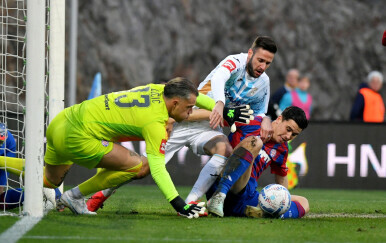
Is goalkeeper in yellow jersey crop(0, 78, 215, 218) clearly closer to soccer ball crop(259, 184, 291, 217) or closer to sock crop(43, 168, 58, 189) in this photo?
sock crop(43, 168, 58, 189)

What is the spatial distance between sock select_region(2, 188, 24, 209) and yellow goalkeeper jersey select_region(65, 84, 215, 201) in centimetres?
97

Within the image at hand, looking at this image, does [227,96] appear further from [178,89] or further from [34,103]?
[34,103]

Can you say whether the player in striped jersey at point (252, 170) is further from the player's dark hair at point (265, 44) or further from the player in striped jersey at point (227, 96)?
the player's dark hair at point (265, 44)

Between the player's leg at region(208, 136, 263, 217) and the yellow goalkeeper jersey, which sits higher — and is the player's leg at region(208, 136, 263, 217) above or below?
below

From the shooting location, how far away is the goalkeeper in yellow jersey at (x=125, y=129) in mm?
6465

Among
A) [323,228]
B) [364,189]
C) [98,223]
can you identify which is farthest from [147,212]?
[364,189]

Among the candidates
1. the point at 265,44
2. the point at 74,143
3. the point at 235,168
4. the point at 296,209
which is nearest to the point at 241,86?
the point at 265,44

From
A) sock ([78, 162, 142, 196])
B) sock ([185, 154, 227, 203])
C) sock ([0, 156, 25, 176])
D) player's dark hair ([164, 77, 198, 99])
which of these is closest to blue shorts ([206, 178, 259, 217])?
sock ([185, 154, 227, 203])

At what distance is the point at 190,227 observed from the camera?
20.5 feet

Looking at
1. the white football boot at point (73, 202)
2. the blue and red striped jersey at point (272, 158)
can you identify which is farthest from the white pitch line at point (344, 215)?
the white football boot at point (73, 202)

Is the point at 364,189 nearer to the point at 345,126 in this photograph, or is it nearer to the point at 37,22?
the point at 345,126

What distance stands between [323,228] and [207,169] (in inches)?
56.1

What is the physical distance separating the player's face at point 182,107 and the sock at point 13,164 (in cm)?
153

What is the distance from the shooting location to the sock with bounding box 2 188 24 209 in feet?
23.6
